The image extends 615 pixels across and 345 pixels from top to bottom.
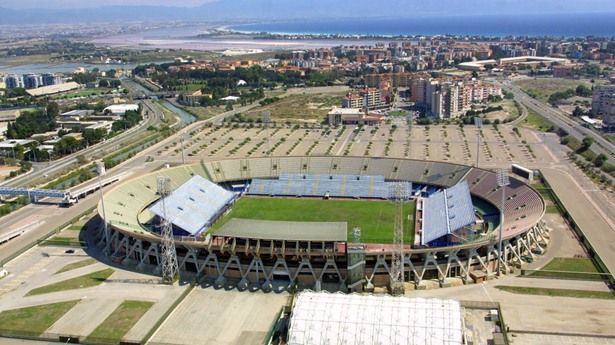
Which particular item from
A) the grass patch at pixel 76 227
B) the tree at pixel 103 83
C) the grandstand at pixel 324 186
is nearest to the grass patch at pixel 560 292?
the grandstand at pixel 324 186

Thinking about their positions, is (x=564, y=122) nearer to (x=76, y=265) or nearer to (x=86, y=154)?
(x=86, y=154)

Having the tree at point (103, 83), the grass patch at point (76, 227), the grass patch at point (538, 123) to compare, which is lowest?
the grass patch at point (76, 227)

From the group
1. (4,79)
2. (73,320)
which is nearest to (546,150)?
(73,320)

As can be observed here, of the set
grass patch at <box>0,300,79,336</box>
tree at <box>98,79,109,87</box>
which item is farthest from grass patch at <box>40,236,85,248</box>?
tree at <box>98,79,109,87</box>

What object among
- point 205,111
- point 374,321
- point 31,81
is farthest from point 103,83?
point 374,321

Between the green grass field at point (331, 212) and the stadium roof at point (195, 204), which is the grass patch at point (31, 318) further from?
the green grass field at point (331, 212)

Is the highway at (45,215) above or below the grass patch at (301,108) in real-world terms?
below

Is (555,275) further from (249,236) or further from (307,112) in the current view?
(307,112)
